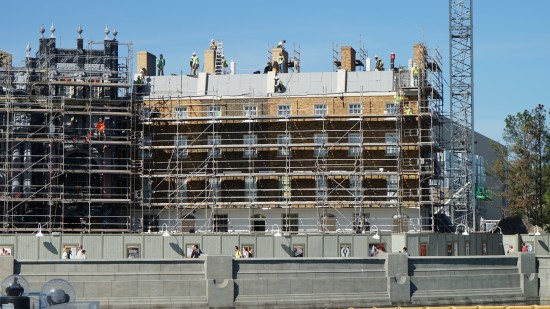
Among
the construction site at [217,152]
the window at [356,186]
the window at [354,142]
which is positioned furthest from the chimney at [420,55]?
the window at [356,186]

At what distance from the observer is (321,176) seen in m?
77.6

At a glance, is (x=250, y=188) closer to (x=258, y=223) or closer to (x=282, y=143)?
(x=258, y=223)

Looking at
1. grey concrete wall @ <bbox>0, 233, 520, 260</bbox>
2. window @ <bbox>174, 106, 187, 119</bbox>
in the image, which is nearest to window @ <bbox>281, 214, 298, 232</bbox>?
window @ <bbox>174, 106, 187, 119</bbox>

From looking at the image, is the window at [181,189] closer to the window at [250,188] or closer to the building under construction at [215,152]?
the building under construction at [215,152]

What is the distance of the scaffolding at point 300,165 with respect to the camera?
253 feet

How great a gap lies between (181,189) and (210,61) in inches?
470

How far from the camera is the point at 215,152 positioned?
79688 millimetres

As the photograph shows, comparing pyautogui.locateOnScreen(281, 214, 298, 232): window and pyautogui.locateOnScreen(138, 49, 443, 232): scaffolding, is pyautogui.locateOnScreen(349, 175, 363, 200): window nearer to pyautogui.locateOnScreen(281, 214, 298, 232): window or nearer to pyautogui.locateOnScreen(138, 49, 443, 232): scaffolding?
pyautogui.locateOnScreen(138, 49, 443, 232): scaffolding

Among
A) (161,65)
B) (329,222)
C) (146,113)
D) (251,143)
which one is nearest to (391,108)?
(329,222)

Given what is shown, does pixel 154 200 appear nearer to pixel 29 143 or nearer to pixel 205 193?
pixel 205 193

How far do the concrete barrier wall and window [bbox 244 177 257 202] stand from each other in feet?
60.0

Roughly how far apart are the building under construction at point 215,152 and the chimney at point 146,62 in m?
5.18

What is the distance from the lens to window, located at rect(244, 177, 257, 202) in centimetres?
7794

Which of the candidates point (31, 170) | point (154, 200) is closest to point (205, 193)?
point (154, 200)
